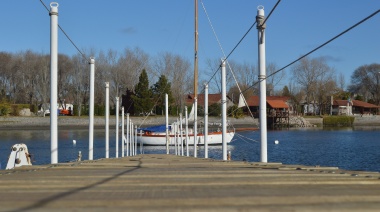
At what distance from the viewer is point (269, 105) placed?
339 feet

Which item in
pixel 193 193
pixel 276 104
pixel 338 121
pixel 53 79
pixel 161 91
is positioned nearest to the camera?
pixel 193 193

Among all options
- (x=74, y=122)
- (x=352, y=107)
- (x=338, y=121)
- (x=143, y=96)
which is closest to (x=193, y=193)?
(x=143, y=96)

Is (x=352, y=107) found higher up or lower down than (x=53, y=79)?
higher up

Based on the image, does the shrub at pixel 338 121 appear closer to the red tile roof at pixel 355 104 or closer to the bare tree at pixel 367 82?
the red tile roof at pixel 355 104

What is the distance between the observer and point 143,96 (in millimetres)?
82438

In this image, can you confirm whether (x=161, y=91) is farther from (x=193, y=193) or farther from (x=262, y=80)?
(x=193, y=193)

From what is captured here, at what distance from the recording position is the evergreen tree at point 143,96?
81688mm

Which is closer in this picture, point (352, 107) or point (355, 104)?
point (355, 104)

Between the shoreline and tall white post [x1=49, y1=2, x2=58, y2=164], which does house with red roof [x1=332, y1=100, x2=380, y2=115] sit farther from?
tall white post [x1=49, y1=2, x2=58, y2=164]

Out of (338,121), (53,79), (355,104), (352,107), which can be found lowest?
(338,121)

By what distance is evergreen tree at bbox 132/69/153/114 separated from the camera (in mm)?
81688

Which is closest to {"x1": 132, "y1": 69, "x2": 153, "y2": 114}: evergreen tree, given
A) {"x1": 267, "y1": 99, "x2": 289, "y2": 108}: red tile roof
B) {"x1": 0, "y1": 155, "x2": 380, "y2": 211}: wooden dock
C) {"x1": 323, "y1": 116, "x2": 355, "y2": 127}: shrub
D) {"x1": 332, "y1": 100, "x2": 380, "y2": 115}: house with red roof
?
{"x1": 267, "y1": 99, "x2": 289, "y2": 108}: red tile roof

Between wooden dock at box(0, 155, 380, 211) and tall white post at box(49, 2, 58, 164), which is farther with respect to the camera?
tall white post at box(49, 2, 58, 164)

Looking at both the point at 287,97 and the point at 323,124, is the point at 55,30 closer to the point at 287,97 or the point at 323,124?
the point at 323,124
